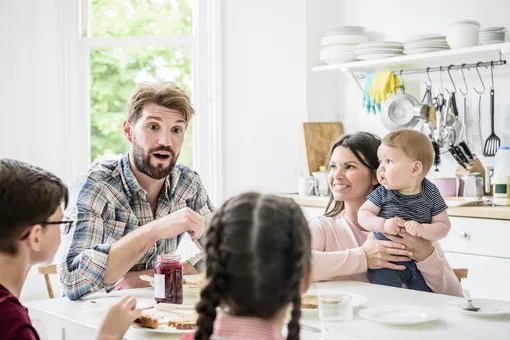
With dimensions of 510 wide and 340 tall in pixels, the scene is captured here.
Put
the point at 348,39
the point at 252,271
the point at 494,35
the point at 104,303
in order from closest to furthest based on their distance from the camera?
1. the point at 252,271
2. the point at 104,303
3. the point at 494,35
4. the point at 348,39

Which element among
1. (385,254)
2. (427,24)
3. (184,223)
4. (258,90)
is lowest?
(385,254)

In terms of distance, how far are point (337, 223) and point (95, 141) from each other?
7.68 ft

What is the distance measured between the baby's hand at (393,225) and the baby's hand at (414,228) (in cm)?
3

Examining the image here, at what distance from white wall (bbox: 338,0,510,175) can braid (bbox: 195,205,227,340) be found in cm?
312

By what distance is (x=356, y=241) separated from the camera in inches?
102

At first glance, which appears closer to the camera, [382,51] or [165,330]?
[165,330]

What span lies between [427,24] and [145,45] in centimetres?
168

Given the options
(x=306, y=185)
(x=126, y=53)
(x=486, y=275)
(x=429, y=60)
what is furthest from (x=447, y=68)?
(x=126, y=53)

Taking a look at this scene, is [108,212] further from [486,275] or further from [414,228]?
[486,275]

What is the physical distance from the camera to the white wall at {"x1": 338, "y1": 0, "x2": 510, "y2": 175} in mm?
3953

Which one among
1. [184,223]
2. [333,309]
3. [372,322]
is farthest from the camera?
[184,223]

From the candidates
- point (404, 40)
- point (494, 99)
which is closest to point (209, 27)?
point (404, 40)

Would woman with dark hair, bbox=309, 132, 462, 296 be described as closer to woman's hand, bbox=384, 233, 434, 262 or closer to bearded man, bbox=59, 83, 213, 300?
woman's hand, bbox=384, 233, 434, 262

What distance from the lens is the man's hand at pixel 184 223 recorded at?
2.17 m
